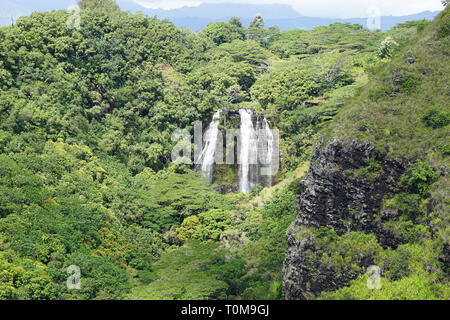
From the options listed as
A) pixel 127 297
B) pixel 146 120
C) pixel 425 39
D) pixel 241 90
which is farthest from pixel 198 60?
pixel 127 297

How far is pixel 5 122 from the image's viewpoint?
31984 millimetres

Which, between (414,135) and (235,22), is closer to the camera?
(414,135)

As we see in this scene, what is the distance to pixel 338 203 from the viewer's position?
20188 mm

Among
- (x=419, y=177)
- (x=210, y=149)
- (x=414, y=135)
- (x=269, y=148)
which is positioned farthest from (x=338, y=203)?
(x=210, y=149)

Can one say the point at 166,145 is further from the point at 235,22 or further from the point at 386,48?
the point at 235,22

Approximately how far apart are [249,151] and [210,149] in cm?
380

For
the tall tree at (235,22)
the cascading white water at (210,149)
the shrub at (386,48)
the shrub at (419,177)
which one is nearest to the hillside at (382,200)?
the shrub at (419,177)

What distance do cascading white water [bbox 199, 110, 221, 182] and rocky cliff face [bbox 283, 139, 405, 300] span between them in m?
20.5

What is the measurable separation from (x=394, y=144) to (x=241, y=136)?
75.7ft

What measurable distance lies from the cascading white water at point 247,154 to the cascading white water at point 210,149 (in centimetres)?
256

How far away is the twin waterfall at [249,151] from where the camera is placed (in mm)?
40094

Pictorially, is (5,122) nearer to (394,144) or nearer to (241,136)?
(241,136)

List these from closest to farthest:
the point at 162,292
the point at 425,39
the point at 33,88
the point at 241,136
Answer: the point at 162,292 → the point at 425,39 → the point at 33,88 → the point at 241,136

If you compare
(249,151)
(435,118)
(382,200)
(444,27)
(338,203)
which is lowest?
(338,203)
